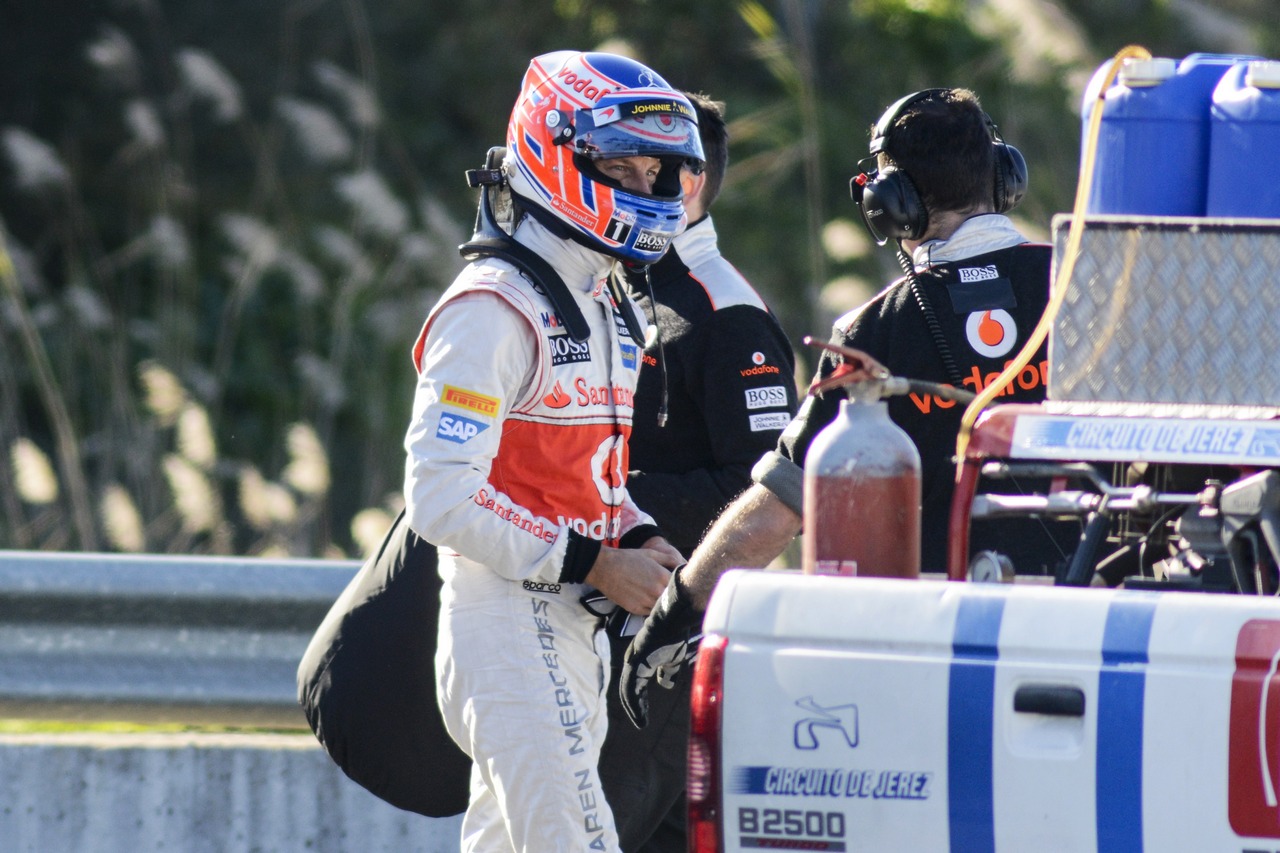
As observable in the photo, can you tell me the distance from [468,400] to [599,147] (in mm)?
643

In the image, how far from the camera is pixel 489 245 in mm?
3572

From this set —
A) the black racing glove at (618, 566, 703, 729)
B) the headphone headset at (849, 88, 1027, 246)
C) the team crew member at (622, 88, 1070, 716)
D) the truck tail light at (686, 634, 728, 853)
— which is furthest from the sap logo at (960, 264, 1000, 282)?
the truck tail light at (686, 634, 728, 853)

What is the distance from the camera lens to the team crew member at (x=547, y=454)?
3.36m

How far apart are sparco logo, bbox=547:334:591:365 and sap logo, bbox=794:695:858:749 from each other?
1.08m

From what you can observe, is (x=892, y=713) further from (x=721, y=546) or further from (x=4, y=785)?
(x=4, y=785)

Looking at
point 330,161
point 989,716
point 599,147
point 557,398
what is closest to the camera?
point 989,716

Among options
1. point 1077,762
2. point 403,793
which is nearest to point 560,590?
point 403,793

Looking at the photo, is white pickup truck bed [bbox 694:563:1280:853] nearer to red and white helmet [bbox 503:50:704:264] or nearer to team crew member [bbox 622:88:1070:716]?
team crew member [bbox 622:88:1070:716]

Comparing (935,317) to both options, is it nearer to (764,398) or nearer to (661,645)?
(764,398)

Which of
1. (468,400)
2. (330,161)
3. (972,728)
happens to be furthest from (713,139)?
(330,161)

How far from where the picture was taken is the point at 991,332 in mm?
3857

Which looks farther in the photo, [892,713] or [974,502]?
[974,502]

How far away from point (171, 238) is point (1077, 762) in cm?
651

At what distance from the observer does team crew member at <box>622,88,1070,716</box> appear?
3637 mm
